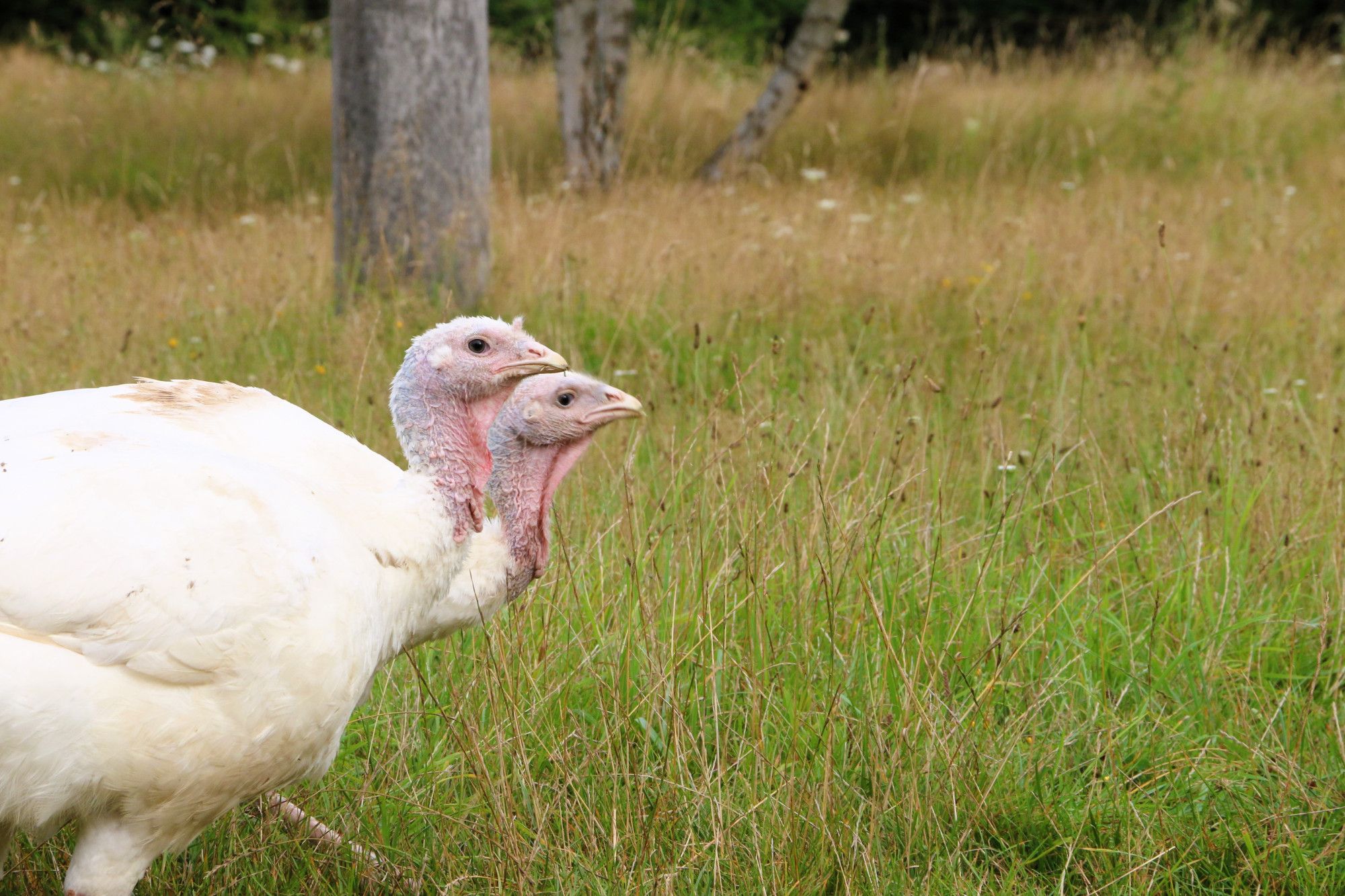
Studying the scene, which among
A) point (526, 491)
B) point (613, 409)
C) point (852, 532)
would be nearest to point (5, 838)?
point (526, 491)

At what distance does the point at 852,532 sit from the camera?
297 cm

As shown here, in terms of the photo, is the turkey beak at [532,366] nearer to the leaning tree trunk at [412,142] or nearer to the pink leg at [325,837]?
the pink leg at [325,837]

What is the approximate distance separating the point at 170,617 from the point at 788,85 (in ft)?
22.7

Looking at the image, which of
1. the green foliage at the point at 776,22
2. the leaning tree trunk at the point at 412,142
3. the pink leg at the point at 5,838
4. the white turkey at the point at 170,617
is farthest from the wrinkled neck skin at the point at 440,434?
the green foliage at the point at 776,22

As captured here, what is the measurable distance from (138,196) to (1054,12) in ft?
48.9

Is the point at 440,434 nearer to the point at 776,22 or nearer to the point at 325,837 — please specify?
the point at 325,837

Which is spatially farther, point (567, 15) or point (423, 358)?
point (567, 15)

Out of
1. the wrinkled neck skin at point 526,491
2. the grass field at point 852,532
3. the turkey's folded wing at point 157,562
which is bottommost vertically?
the grass field at point 852,532

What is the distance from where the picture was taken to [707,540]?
3051mm

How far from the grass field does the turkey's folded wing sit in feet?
1.45

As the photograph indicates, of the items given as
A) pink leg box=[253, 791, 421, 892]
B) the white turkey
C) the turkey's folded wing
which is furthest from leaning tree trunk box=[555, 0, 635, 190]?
the turkey's folded wing

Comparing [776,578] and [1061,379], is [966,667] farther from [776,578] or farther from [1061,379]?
[1061,379]

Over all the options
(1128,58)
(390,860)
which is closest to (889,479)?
(390,860)

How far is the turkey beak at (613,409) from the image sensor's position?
2.60 m
